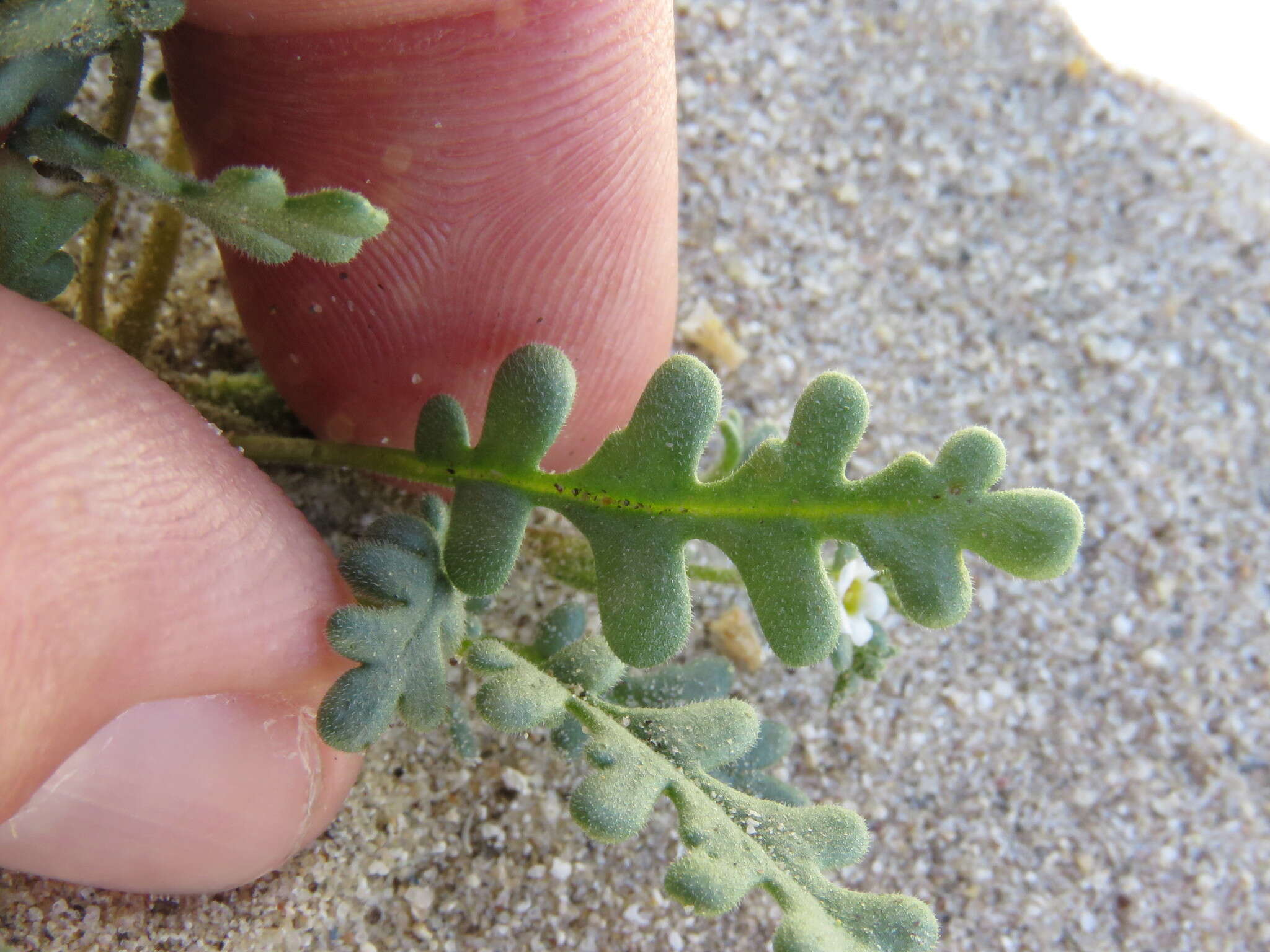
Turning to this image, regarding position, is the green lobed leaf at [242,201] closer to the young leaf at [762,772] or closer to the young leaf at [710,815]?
the young leaf at [710,815]

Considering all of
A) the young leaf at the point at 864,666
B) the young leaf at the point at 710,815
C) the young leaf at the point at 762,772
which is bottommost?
the young leaf at the point at 762,772

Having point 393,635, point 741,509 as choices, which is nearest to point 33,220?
point 393,635

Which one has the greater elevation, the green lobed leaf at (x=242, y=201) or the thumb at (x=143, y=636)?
the green lobed leaf at (x=242, y=201)

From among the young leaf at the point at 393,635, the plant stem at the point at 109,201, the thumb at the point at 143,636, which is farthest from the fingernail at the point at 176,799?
the plant stem at the point at 109,201

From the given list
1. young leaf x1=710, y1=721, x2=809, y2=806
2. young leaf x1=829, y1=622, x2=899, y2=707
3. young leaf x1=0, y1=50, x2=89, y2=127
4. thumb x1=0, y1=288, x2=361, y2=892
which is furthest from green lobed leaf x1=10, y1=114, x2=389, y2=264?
young leaf x1=829, y1=622, x2=899, y2=707

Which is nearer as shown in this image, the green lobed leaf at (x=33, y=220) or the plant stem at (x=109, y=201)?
the green lobed leaf at (x=33, y=220)

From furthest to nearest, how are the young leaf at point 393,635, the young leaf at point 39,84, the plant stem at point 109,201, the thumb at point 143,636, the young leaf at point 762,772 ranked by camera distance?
the young leaf at point 762,772 → the plant stem at point 109,201 → the young leaf at point 393,635 → the young leaf at point 39,84 → the thumb at point 143,636

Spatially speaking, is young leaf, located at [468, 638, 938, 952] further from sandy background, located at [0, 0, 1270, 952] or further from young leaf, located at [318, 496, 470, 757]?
sandy background, located at [0, 0, 1270, 952]
